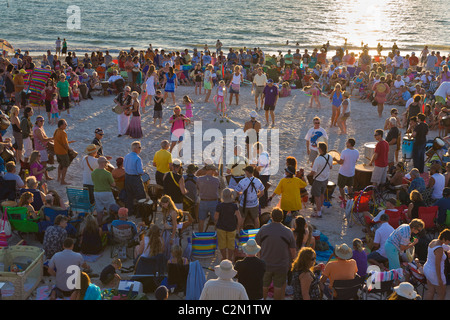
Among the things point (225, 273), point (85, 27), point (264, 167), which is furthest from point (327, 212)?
point (85, 27)

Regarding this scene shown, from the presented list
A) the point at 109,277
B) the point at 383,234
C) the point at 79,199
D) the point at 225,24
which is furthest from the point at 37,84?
the point at 225,24

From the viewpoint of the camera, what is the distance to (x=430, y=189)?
10086mm

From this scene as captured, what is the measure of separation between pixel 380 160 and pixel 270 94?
5559 mm

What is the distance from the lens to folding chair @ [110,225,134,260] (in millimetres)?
8693

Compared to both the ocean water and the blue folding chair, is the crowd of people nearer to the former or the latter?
the blue folding chair

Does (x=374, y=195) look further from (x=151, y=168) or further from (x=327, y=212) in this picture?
(x=151, y=168)

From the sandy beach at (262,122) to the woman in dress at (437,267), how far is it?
2093 millimetres

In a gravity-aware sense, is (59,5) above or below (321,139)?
above

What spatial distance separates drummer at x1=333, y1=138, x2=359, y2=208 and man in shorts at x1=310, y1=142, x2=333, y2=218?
63cm

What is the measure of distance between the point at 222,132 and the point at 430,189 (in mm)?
7161

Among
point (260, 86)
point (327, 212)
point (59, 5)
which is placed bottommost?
point (327, 212)

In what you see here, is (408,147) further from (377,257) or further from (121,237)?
(121,237)

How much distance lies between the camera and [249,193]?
8.90 metres
